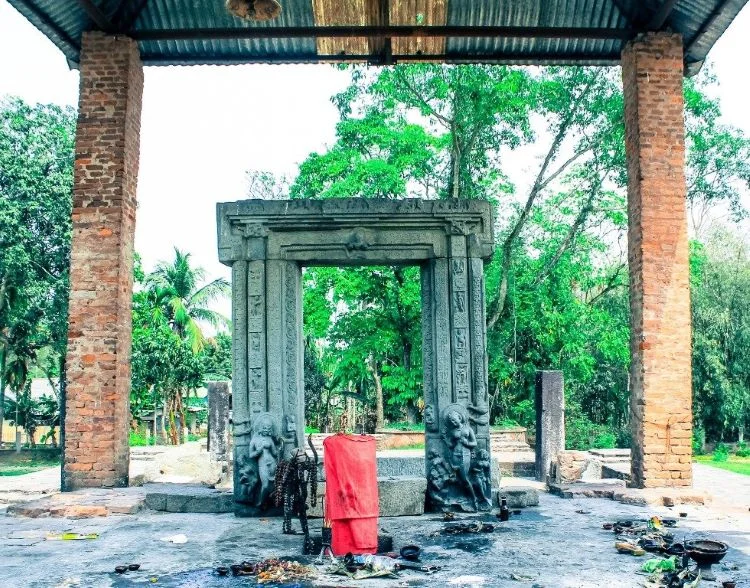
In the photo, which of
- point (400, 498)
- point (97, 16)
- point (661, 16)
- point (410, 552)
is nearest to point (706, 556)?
point (410, 552)

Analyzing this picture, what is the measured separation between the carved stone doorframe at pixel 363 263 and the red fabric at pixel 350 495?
2.50 m

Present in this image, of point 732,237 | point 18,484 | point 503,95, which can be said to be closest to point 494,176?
point 503,95

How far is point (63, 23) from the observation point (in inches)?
446

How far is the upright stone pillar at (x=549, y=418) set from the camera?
1347cm

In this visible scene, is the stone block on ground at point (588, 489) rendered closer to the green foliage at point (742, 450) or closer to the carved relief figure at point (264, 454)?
the carved relief figure at point (264, 454)

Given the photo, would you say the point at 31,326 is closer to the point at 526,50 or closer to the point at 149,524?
the point at 149,524

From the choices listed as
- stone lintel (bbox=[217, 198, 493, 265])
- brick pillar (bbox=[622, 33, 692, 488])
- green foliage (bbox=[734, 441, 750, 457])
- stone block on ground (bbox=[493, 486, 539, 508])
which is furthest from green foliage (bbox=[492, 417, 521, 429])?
stone lintel (bbox=[217, 198, 493, 265])

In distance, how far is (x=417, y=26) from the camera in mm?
11438

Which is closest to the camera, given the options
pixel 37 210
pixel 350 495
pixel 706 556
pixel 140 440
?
pixel 706 556

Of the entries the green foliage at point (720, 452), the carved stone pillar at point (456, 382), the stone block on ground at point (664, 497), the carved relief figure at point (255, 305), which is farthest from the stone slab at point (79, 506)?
the green foliage at point (720, 452)

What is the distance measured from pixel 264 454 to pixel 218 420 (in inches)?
Answer: 241

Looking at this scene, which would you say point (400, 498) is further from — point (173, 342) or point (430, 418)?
point (173, 342)

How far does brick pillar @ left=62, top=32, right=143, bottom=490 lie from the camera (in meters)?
10.5

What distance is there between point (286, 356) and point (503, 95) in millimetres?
12707
